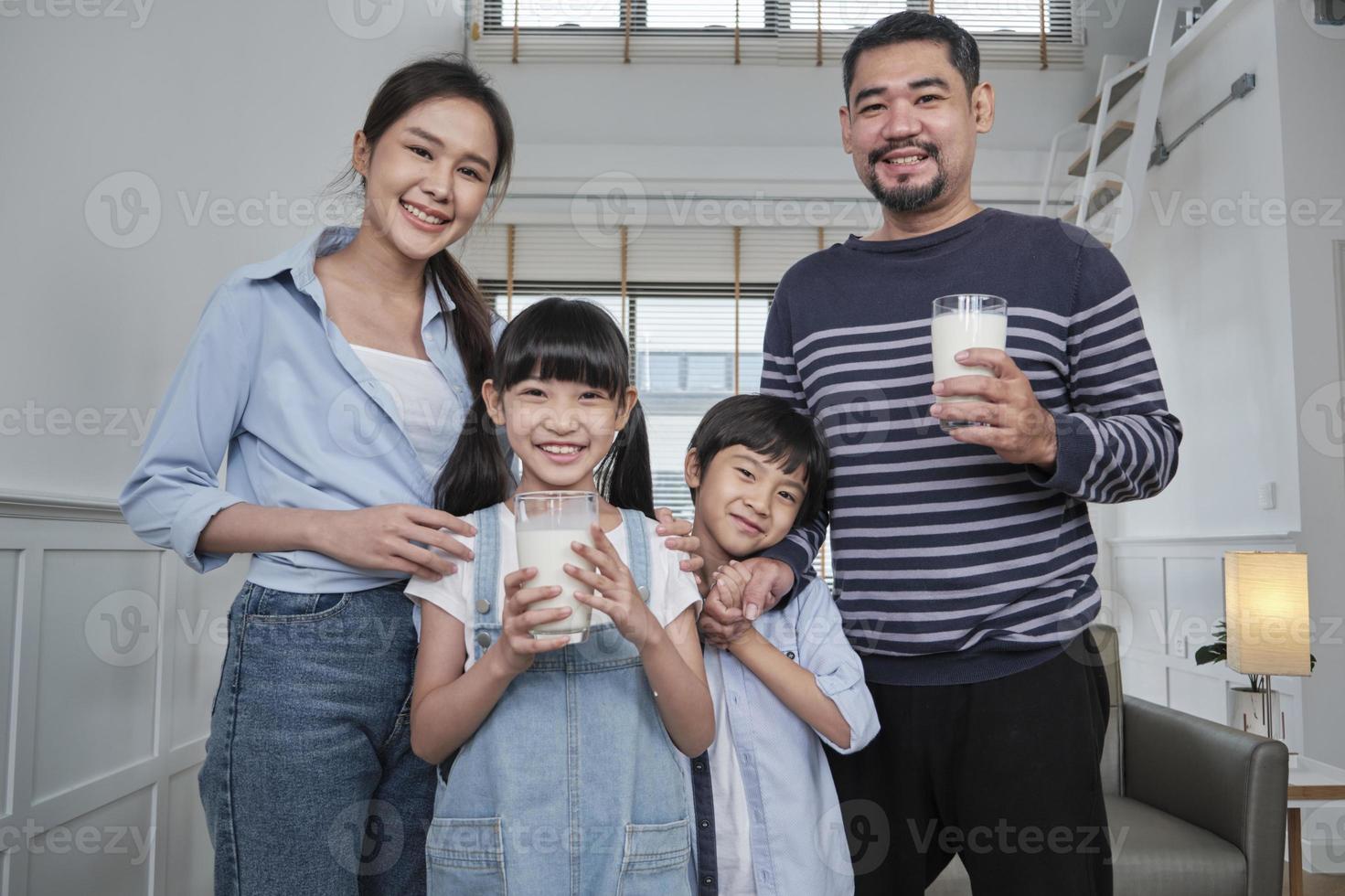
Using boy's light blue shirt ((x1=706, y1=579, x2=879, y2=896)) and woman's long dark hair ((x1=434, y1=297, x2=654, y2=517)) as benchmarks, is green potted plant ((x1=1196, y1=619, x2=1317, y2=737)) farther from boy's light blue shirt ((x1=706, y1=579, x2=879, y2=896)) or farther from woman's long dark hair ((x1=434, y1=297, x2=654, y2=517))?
woman's long dark hair ((x1=434, y1=297, x2=654, y2=517))

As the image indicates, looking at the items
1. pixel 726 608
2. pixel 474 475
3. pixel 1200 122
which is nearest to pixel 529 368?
pixel 474 475

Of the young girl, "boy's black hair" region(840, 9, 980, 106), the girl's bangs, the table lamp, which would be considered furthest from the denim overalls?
the table lamp

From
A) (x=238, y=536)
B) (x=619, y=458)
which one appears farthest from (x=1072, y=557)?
(x=238, y=536)

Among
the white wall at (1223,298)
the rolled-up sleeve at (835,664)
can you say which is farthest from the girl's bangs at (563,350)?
the white wall at (1223,298)

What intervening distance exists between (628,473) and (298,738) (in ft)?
1.88

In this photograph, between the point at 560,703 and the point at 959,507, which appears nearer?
the point at 560,703

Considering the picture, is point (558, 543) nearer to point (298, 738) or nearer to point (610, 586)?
point (610, 586)

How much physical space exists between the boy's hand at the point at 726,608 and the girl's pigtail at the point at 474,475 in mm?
322

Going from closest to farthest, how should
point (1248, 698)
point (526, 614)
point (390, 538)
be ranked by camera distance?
point (526, 614), point (390, 538), point (1248, 698)

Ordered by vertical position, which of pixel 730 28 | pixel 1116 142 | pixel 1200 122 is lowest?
pixel 1200 122

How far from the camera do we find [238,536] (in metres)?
1.20

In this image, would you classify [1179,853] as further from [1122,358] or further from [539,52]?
[539,52]

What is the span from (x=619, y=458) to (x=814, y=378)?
32cm

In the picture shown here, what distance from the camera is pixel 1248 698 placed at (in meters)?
3.50
